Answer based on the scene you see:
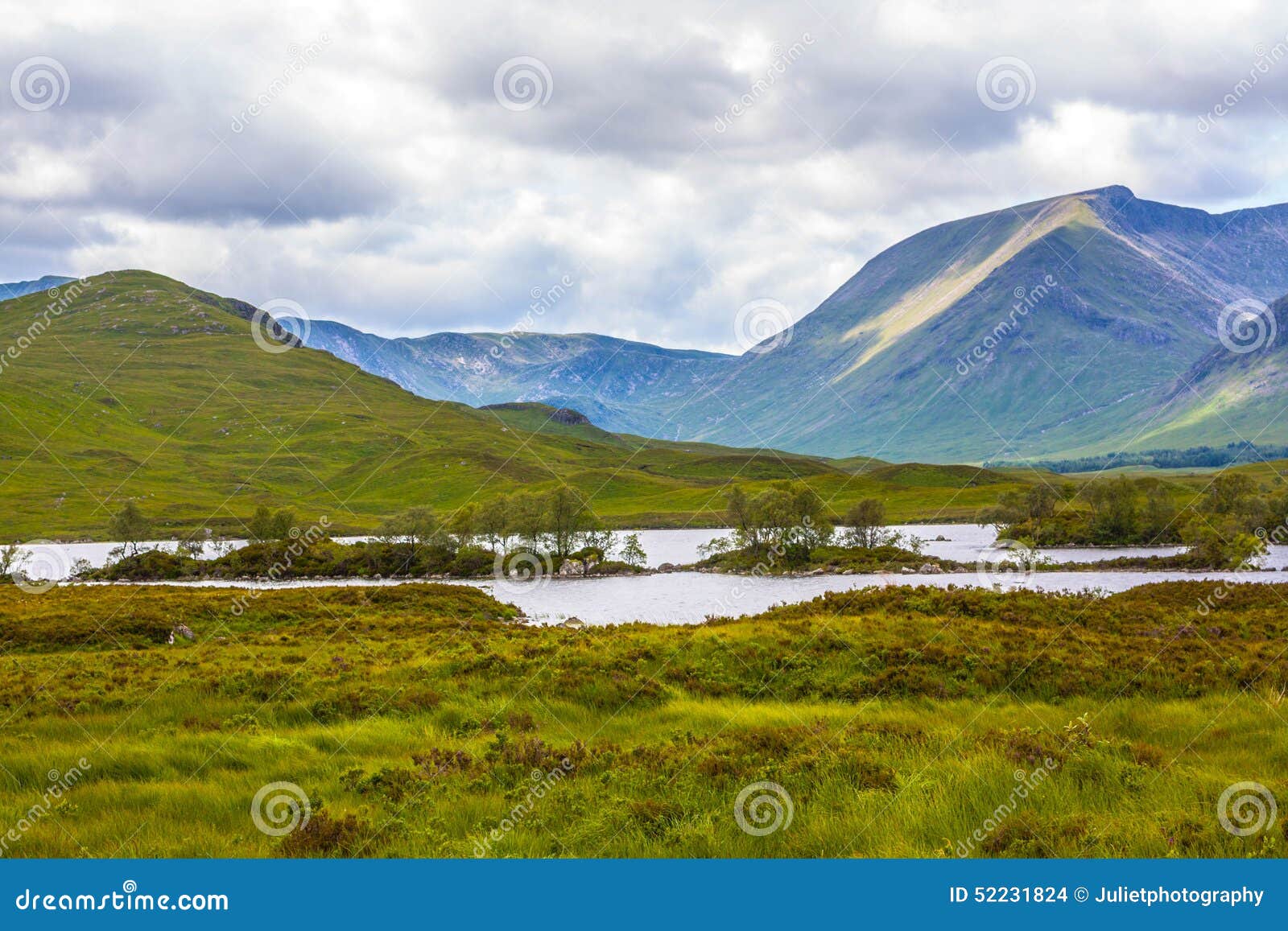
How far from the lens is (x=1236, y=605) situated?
3105 centimetres

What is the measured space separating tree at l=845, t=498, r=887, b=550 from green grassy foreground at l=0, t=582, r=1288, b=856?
274 ft

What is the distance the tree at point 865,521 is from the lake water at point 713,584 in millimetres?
9833

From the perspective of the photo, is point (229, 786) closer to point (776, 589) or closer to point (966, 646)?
point (966, 646)

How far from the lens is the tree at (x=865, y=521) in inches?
4528

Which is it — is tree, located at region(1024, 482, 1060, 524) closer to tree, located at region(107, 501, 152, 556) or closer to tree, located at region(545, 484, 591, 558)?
tree, located at region(545, 484, 591, 558)

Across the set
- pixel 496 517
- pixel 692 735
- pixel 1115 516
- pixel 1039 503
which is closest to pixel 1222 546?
pixel 1115 516

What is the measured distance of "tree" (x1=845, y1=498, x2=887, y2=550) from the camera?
115 metres

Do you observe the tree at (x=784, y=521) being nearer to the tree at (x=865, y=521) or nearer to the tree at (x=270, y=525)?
the tree at (x=865, y=521)

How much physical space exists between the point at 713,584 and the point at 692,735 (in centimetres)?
7669

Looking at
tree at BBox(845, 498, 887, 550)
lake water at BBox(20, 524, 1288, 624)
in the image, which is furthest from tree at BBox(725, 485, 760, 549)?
tree at BBox(845, 498, 887, 550)

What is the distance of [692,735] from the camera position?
15070 millimetres

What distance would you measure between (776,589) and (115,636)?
59590mm

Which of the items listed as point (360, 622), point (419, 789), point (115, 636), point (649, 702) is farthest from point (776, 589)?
point (419, 789)

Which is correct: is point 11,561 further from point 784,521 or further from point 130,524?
point 784,521
